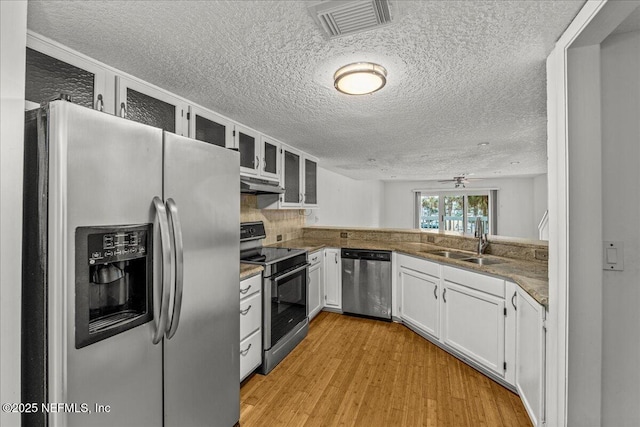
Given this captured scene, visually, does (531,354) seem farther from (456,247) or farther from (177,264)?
(177,264)

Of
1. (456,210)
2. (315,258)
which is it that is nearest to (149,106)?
(315,258)

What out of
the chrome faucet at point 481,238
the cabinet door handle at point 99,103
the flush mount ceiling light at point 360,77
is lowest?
the chrome faucet at point 481,238

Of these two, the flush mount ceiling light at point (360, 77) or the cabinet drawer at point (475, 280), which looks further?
the cabinet drawer at point (475, 280)

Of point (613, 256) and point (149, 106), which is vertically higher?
point (149, 106)

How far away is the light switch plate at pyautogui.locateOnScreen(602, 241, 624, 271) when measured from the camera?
1.27 metres

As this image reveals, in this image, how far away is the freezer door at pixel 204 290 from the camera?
4.43 ft

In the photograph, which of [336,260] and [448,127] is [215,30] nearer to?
[448,127]

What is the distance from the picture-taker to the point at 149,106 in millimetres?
1826

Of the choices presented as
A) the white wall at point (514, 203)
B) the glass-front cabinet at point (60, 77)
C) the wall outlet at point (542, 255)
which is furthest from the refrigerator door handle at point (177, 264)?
the white wall at point (514, 203)

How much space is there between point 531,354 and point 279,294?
70.1 inches

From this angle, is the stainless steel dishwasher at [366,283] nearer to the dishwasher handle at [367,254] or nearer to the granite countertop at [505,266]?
the dishwasher handle at [367,254]

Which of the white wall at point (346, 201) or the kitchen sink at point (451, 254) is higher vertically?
the white wall at point (346, 201)

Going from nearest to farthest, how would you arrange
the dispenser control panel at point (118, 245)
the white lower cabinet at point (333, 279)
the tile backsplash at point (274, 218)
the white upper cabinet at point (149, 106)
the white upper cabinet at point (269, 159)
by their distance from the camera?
the dispenser control panel at point (118, 245)
the white upper cabinet at point (149, 106)
the white upper cabinet at point (269, 159)
the tile backsplash at point (274, 218)
the white lower cabinet at point (333, 279)

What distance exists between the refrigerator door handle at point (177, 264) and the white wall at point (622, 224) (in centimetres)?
183
